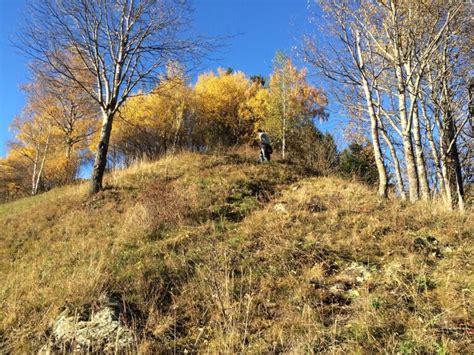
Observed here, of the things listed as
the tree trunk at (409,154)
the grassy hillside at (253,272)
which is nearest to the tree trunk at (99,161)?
the grassy hillside at (253,272)

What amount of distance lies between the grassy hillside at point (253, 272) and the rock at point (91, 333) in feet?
0.35

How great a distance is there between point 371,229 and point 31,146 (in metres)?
29.3

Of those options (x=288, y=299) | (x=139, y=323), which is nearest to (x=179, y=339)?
(x=139, y=323)

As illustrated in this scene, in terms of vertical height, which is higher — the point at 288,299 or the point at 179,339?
the point at 288,299

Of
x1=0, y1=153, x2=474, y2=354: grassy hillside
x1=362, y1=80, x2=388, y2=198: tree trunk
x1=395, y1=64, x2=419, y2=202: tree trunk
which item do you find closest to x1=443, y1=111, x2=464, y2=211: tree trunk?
x1=395, y1=64, x2=419, y2=202: tree trunk

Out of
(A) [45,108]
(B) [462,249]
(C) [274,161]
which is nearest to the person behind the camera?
(B) [462,249]

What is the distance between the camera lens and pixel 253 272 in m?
5.41

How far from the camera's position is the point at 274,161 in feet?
49.0

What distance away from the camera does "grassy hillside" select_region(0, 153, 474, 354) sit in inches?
146

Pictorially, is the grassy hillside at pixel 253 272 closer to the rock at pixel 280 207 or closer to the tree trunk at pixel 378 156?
the rock at pixel 280 207

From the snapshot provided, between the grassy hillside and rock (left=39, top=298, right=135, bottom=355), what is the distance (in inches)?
4.2

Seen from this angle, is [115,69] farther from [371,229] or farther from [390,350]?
[390,350]

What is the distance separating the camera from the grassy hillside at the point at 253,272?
12.1 feet

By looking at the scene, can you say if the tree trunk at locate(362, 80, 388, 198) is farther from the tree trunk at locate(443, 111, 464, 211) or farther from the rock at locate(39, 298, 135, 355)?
the rock at locate(39, 298, 135, 355)
